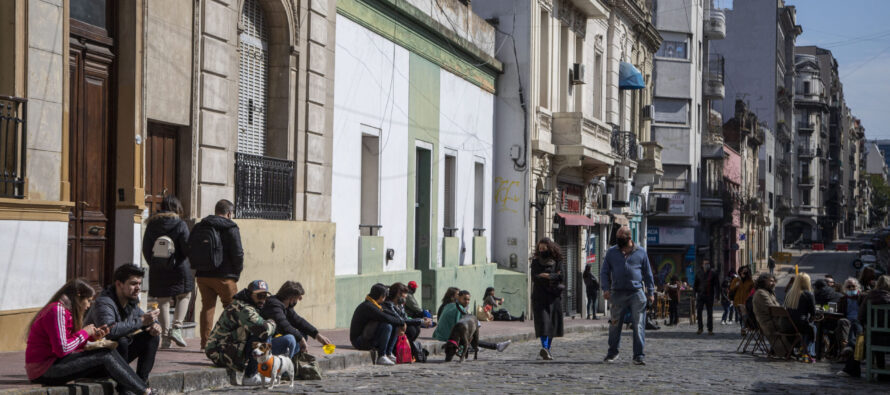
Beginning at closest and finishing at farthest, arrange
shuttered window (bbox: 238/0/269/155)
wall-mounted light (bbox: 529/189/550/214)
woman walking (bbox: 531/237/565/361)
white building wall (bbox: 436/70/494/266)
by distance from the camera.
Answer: woman walking (bbox: 531/237/565/361)
shuttered window (bbox: 238/0/269/155)
white building wall (bbox: 436/70/494/266)
wall-mounted light (bbox: 529/189/550/214)

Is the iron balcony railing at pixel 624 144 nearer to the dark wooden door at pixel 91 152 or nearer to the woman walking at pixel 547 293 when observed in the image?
the woman walking at pixel 547 293

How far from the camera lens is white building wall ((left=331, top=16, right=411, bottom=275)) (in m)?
18.2

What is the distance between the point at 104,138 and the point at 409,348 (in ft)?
14.5

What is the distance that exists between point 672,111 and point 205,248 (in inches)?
1665

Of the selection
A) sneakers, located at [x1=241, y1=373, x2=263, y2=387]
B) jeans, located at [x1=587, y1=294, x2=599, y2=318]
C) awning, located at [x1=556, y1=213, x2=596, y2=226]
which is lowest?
jeans, located at [x1=587, y1=294, x2=599, y2=318]

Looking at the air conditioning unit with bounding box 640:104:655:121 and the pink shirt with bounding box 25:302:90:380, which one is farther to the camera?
the air conditioning unit with bounding box 640:104:655:121

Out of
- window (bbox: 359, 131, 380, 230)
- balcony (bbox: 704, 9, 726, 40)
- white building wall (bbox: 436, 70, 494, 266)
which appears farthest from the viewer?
balcony (bbox: 704, 9, 726, 40)

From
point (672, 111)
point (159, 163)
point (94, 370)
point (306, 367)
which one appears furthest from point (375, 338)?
point (672, 111)

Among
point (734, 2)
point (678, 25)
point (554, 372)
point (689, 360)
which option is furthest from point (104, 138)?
point (734, 2)

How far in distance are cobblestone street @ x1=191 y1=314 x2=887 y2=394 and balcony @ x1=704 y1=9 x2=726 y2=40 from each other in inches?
1617

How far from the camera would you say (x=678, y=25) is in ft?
171

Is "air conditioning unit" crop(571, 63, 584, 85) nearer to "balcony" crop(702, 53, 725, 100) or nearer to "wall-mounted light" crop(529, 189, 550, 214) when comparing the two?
"wall-mounted light" crop(529, 189, 550, 214)

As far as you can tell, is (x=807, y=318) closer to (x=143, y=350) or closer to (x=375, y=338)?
(x=375, y=338)

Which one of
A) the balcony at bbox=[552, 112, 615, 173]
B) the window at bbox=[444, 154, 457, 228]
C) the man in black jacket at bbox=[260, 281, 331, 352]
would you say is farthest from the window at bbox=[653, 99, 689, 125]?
the man in black jacket at bbox=[260, 281, 331, 352]
